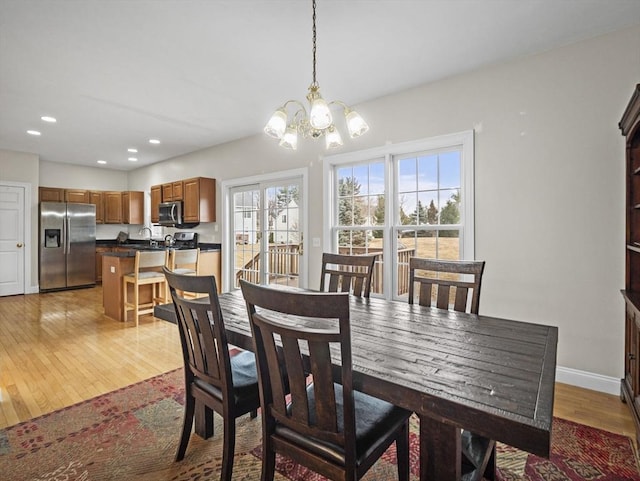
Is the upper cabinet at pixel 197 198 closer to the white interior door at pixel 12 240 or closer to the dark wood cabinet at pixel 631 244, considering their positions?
the white interior door at pixel 12 240

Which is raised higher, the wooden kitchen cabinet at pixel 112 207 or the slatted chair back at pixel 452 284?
the wooden kitchen cabinet at pixel 112 207

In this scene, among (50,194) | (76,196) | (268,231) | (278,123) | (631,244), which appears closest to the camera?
(278,123)

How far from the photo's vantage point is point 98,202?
745 cm

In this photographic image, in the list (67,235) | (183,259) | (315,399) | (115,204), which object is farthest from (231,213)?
(315,399)

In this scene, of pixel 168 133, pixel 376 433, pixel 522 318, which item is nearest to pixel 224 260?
pixel 168 133

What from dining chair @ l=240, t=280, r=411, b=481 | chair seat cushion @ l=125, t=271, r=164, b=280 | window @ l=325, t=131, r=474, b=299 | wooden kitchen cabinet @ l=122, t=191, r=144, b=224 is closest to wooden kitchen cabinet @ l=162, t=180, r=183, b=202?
wooden kitchen cabinet @ l=122, t=191, r=144, b=224

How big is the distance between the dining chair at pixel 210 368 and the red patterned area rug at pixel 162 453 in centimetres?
18

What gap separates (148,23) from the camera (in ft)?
7.48

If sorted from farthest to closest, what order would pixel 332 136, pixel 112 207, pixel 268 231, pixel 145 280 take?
pixel 112 207 < pixel 268 231 < pixel 145 280 < pixel 332 136

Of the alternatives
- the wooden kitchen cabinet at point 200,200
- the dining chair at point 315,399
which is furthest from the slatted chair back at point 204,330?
the wooden kitchen cabinet at point 200,200

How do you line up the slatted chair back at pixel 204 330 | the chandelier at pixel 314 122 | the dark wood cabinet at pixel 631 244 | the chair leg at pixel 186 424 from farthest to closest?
1. the dark wood cabinet at pixel 631 244
2. the chandelier at pixel 314 122
3. the chair leg at pixel 186 424
4. the slatted chair back at pixel 204 330

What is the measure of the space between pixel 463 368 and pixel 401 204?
2511 mm

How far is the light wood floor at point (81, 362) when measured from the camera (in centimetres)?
227

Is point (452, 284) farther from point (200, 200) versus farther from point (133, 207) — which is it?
point (133, 207)
